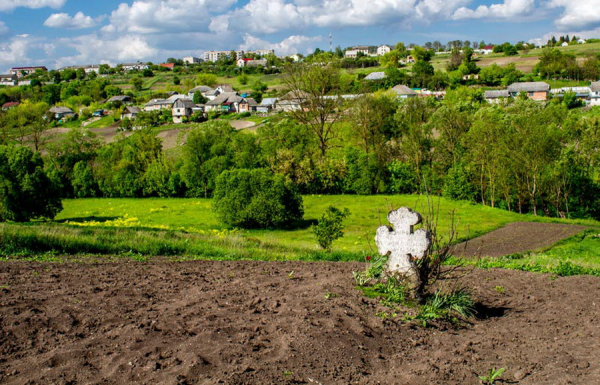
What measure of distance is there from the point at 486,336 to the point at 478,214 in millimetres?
34335

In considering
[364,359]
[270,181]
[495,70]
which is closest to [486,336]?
[364,359]

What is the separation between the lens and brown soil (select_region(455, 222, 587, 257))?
27938 millimetres

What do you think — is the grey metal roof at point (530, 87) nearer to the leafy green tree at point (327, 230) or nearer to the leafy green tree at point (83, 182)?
the leafy green tree at point (83, 182)

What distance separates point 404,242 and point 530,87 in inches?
4337

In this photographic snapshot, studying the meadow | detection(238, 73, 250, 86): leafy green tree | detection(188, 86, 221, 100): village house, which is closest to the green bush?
the meadow

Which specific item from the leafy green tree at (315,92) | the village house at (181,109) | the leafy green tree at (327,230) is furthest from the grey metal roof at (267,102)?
the leafy green tree at (327,230)

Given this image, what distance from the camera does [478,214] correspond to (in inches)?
1618

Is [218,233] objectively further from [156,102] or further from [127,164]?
[156,102]

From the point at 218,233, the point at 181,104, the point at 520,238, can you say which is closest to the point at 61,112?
the point at 181,104

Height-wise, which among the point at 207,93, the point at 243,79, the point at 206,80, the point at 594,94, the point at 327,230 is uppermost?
the point at 206,80

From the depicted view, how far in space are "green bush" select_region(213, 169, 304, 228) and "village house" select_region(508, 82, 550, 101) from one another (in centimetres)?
8366

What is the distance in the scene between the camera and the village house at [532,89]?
105 meters

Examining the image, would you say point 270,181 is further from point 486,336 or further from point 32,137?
point 32,137

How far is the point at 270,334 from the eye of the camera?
27.2ft
